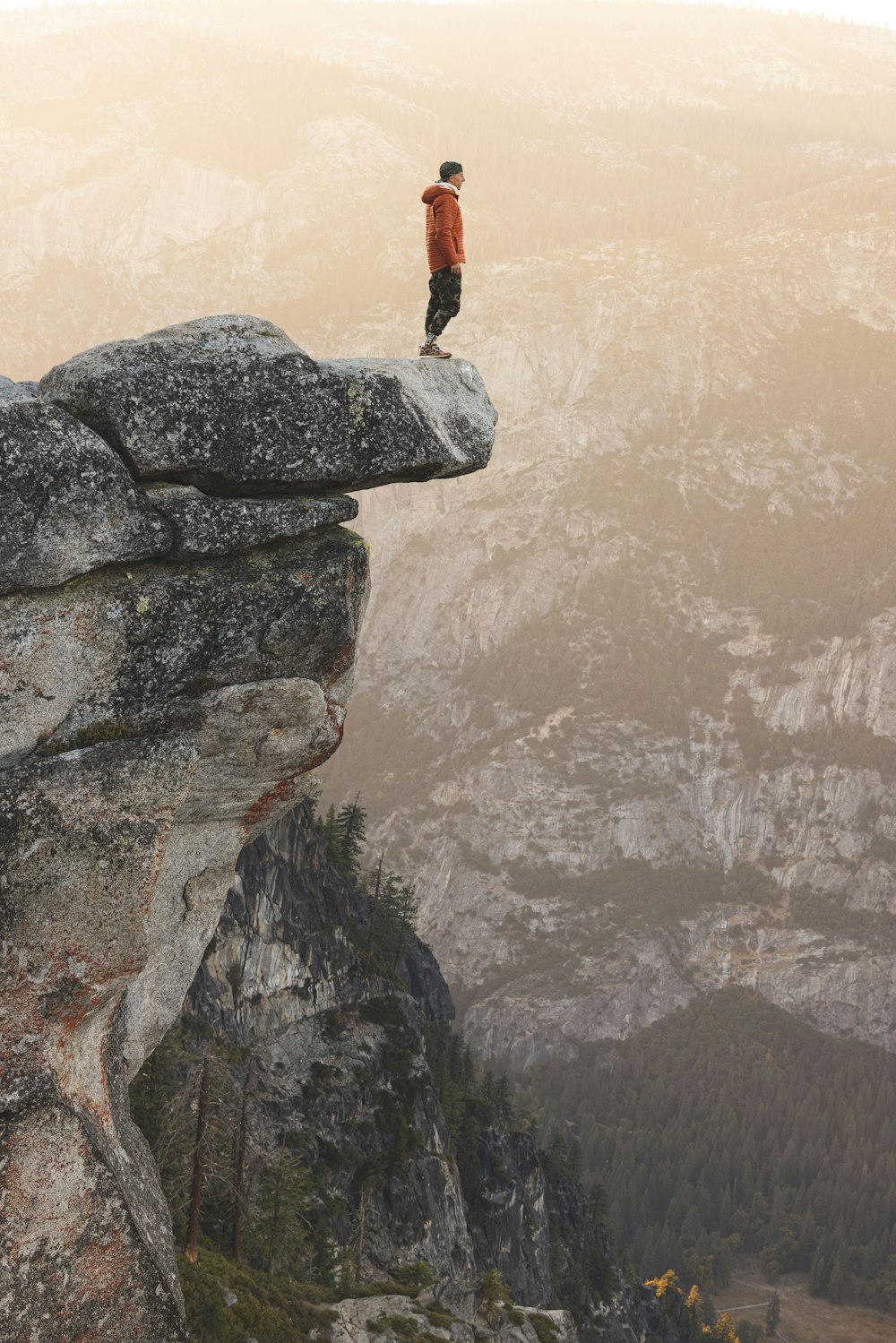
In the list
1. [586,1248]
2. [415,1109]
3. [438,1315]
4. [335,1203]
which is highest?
[438,1315]

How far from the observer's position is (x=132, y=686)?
60.5 feet

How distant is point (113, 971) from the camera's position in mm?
18109

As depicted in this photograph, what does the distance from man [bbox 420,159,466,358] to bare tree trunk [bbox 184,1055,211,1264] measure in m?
31.1

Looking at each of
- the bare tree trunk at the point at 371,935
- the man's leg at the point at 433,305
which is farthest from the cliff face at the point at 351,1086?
the man's leg at the point at 433,305

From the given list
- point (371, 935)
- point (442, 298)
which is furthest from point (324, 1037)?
point (442, 298)

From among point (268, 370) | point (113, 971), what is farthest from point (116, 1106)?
point (268, 370)

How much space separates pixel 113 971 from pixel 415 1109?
294 ft

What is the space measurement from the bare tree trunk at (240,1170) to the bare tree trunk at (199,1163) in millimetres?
4284

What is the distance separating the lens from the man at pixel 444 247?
939 inches

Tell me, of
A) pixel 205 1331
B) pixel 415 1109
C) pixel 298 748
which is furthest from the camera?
pixel 415 1109

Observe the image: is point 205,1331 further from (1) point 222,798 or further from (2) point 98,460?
(2) point 98,460

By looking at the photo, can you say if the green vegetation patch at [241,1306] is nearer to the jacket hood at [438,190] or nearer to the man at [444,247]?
the man at [444,247]

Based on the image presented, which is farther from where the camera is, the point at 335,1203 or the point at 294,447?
the point at 335,1203

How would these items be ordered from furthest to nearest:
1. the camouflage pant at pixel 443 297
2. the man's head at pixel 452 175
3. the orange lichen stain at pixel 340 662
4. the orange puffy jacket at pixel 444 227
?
the camouflage pant at pixel 443 297, the orange puffy jacket at pixel 444 227, the man's head at pixel 452 175, the orange lichen stain at pixel 340 662
